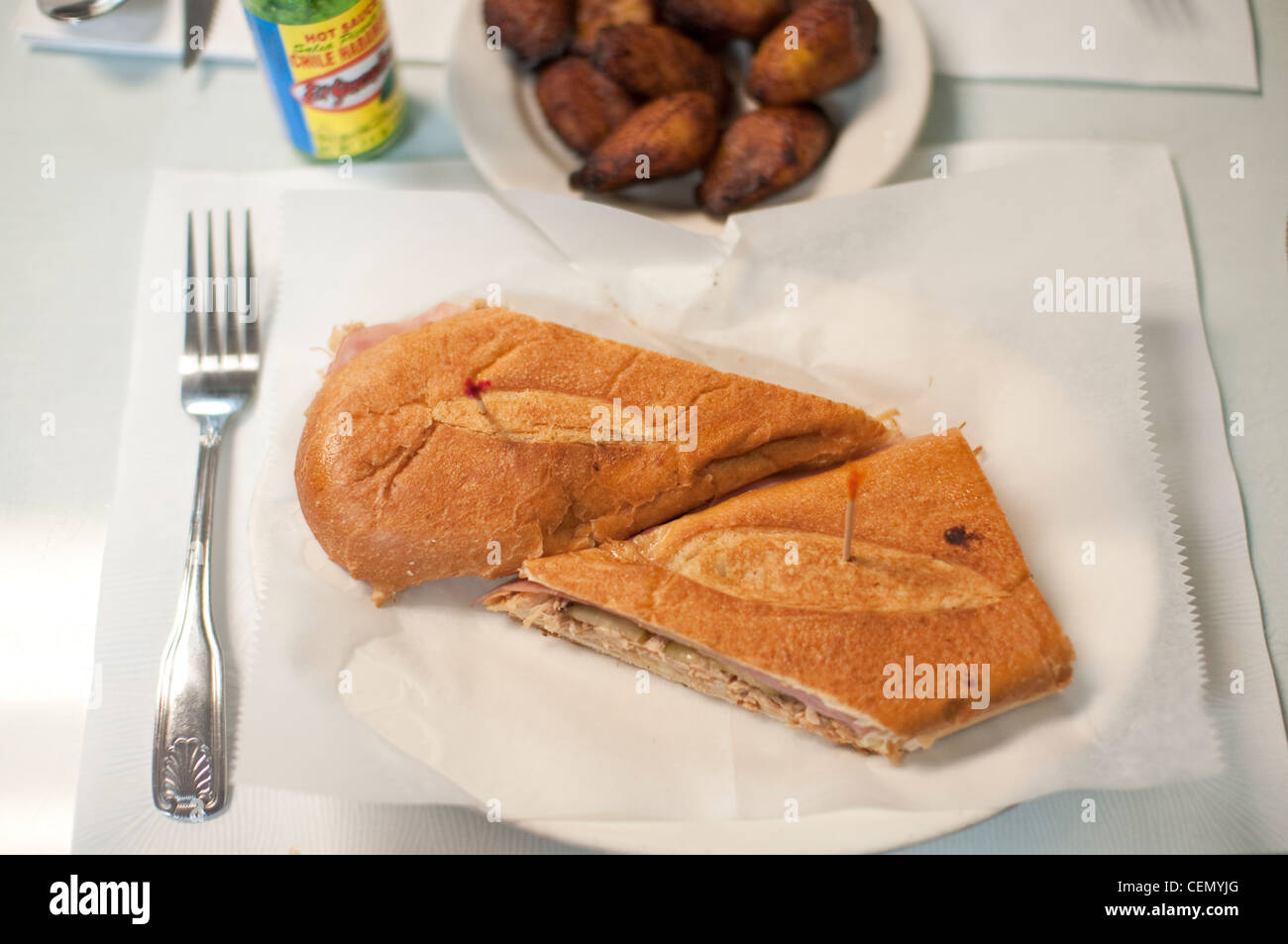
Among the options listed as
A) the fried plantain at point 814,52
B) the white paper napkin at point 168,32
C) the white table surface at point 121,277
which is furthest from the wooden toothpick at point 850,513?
the white paper napkin at point 168,32

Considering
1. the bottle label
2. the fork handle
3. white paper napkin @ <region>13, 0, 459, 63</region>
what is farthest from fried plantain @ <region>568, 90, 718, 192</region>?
the fork handle

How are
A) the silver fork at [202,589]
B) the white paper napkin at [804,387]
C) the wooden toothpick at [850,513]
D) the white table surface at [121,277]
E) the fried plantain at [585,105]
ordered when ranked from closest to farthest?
1. the wooden toothpick at [850,513]
2. the white paper napkin at [804,387]
3. the silver fork at [202,589]
4. the white table surface at [121,277]
5. the fried plantain at [585,105]

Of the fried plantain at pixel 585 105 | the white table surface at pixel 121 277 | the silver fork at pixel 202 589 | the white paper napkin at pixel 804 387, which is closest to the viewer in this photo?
the white paper napkin at pixel 804 387

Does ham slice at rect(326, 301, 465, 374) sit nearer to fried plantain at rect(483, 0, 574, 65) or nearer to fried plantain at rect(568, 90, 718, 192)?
fried plantain at rect(568, 90, 718, 192)

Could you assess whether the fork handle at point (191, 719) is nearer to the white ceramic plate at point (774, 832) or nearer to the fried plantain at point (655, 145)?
the white ceramic plate at point (774, 832)

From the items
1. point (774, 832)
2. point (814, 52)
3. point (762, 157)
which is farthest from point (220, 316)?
point (774, 832)

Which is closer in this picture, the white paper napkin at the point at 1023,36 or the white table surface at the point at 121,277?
the white table surface at the point at 121,277

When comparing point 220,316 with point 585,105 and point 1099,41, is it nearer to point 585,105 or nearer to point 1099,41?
point 585,105
